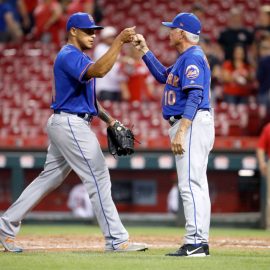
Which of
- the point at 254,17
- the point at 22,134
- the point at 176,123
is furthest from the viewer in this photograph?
the point at 254,17

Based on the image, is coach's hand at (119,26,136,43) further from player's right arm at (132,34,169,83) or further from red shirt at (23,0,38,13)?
red shirt at (23,0,38,13)

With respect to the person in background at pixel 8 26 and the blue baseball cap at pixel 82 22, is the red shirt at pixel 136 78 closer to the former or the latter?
the person in background at pixel 8 26

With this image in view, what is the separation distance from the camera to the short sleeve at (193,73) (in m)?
7.18

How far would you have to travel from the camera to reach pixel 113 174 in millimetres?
12266

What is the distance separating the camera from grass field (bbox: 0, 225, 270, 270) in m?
6.68

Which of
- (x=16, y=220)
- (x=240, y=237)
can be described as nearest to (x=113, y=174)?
(x=240, y=237)

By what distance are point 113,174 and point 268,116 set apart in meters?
2.14

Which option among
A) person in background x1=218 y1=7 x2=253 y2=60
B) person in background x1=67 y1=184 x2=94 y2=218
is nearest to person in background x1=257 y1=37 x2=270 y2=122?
person in background x1=218 y1=7 x2=253 y2=60

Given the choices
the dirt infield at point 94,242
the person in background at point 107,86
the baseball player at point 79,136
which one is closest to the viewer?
the baseball player at point 79,136

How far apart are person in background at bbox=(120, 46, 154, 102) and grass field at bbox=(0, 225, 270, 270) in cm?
317

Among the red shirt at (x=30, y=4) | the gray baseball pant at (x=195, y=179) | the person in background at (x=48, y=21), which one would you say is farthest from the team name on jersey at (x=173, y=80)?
the red shirt at (x=30, y=4)

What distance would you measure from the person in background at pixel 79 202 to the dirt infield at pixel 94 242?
7.18ft

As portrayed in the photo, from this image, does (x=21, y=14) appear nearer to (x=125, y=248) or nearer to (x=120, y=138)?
(x=120, y=138)

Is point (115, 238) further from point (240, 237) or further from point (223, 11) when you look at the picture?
point (223, 11)
